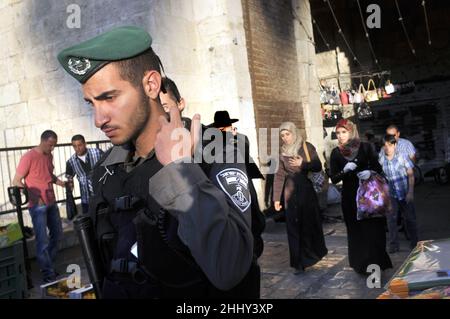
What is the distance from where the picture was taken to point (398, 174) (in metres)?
A: 6.57

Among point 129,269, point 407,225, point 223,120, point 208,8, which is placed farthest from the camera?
point 208,8

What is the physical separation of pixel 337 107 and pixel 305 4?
6108 mm

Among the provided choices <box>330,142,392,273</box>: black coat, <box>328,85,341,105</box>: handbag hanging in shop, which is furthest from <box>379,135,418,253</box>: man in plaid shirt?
<box>328,85,341,105</box>: handbag hanging in shop

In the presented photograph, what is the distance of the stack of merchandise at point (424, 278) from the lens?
1.88 meters

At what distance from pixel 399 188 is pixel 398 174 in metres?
0.21

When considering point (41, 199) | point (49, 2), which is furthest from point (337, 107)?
point (41, 199)

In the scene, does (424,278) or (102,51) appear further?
(424,278)

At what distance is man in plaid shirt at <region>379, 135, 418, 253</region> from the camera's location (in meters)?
6.43

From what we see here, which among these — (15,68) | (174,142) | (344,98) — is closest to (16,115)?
(15,68)

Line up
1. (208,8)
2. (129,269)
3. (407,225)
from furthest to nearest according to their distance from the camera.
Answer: (208,8)
(407,225)
(129,269)

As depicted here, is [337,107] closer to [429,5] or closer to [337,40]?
[337,40]

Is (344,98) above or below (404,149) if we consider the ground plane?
above

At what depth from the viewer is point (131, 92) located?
1.61 m

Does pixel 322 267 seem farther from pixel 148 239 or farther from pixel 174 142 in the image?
pixel 174 142
